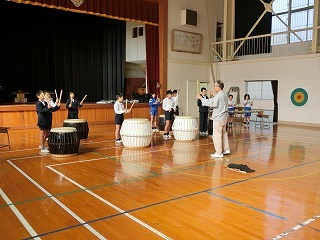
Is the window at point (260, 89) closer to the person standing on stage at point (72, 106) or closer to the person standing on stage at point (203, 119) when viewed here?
the person standing on stage at point (203, 119)

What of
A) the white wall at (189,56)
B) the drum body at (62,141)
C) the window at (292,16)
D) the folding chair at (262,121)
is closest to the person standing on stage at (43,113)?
the drum body at (62,141)

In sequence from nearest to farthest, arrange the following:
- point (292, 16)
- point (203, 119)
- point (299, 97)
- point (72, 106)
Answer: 1. point (72, 106)
2. point (203, 119)
3. point (299, 97)
4. point (292, 16)

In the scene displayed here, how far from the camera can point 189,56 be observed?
48.1 feet

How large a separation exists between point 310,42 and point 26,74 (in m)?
12.0

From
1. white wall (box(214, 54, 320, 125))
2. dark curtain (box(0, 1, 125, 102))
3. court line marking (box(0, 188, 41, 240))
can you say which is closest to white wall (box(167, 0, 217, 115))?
white wall (box(214, 54, 320, 125))

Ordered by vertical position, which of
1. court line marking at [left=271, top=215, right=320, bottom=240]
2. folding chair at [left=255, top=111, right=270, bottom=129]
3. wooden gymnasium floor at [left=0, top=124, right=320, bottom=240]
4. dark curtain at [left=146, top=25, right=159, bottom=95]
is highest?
dark curtain at [left=146, top=25, right=159, bottom=95]

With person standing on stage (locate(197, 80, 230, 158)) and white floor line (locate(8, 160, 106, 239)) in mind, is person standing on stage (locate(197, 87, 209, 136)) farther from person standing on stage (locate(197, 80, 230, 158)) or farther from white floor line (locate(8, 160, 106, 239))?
white floor line (locate(8, 160, 106, 239))

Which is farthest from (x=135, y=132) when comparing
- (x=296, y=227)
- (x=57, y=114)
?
(x=57, y=114)

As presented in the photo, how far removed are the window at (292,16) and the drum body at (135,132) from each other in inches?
403

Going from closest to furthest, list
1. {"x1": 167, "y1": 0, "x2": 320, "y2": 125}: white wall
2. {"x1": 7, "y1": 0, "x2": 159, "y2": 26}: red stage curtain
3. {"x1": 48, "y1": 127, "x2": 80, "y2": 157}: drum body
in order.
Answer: {"x1": 48, "y1": 127, "x2": 80, "y2": 157}: drum body, {"x1": 7, "y1": 0, "x2": 159, "y2": 26}: red stage curtain, {"x1": 167, "y1": 0, "x2": 320, "y2": 125}: white wall

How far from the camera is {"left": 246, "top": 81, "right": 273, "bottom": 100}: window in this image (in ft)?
45.8

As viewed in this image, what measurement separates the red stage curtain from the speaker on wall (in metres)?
1.29

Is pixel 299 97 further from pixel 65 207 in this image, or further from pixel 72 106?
pixel 65 207

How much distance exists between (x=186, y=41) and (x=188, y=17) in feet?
3.40
